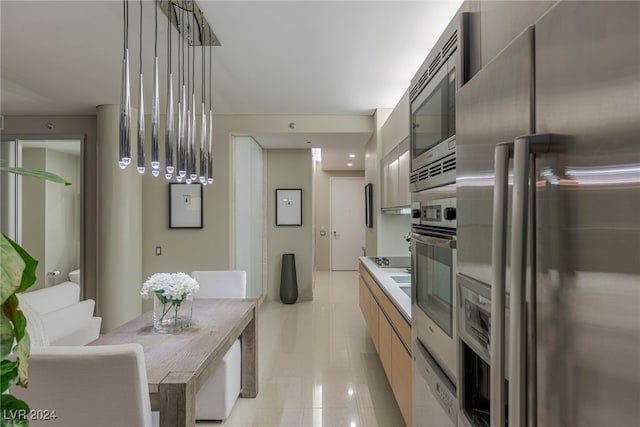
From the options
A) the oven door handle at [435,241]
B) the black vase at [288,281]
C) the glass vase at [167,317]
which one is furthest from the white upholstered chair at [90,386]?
the black vase at [288,281]

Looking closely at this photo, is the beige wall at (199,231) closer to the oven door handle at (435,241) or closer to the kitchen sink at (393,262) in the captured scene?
the kitchen sink at (393,262)

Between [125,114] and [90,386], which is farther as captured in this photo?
[125,114]

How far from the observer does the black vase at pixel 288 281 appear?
5943 millimetres

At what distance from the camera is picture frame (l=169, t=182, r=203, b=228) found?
4734 millimetres

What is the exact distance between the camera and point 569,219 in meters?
0.57

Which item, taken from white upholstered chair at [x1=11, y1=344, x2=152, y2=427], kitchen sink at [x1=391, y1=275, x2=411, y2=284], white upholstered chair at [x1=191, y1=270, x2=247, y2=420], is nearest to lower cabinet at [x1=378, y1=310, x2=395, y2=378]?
kitchen sink at [x1=391, y1=275, x2=411, y2=284]

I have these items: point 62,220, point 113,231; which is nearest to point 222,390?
point 113,231

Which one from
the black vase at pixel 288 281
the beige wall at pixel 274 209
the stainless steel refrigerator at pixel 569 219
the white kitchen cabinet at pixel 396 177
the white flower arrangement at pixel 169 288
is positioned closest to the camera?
the stainless steel refrigerator at pixel 569 219

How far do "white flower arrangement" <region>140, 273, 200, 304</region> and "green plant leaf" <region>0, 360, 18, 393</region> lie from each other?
1.80m

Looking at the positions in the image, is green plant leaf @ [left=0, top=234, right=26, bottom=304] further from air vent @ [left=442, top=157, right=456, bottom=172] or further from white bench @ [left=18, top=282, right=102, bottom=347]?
white bench @ [left=18, top=282, right=102, bottom=347]

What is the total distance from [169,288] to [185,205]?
2.76m

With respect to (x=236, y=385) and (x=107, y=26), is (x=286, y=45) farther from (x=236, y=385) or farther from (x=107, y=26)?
(x=236, y=385)

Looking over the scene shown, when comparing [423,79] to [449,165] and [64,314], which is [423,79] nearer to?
[449,165]

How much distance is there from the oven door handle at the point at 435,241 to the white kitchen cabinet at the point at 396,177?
4.81 feet
